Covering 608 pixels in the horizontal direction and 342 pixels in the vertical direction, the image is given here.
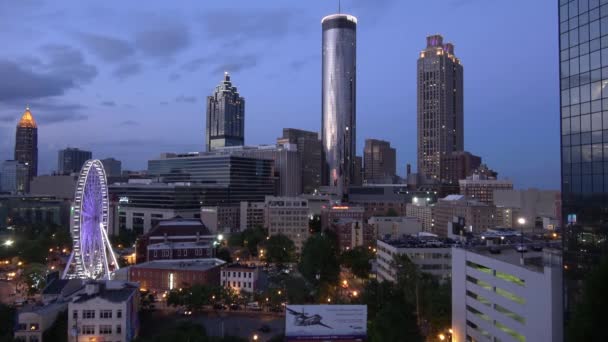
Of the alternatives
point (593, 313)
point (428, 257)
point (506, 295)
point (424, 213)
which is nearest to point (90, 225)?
point (428, 257)

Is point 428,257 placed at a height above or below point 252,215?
below

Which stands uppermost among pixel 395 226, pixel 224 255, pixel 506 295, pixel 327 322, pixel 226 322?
pixel 506 295

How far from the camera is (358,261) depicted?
8581 centimetres

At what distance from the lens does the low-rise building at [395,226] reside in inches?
4774

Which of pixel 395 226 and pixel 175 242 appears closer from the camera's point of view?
pixel 175 242

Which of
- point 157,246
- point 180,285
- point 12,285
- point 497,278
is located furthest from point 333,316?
point 12,285

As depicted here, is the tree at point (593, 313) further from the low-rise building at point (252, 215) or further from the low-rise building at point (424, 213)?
the low-rise building at point (252, 215)

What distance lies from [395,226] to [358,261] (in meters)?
39.0

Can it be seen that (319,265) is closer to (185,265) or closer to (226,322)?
(185,265)

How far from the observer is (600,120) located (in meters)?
30.8

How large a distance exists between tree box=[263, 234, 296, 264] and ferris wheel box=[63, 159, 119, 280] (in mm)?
35262

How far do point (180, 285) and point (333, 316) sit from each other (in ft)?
122

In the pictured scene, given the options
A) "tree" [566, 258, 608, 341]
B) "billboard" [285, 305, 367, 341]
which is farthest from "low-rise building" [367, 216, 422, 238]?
"tree" [566, 258, 608, 341]

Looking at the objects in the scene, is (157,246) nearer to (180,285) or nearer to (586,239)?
(180,285)
